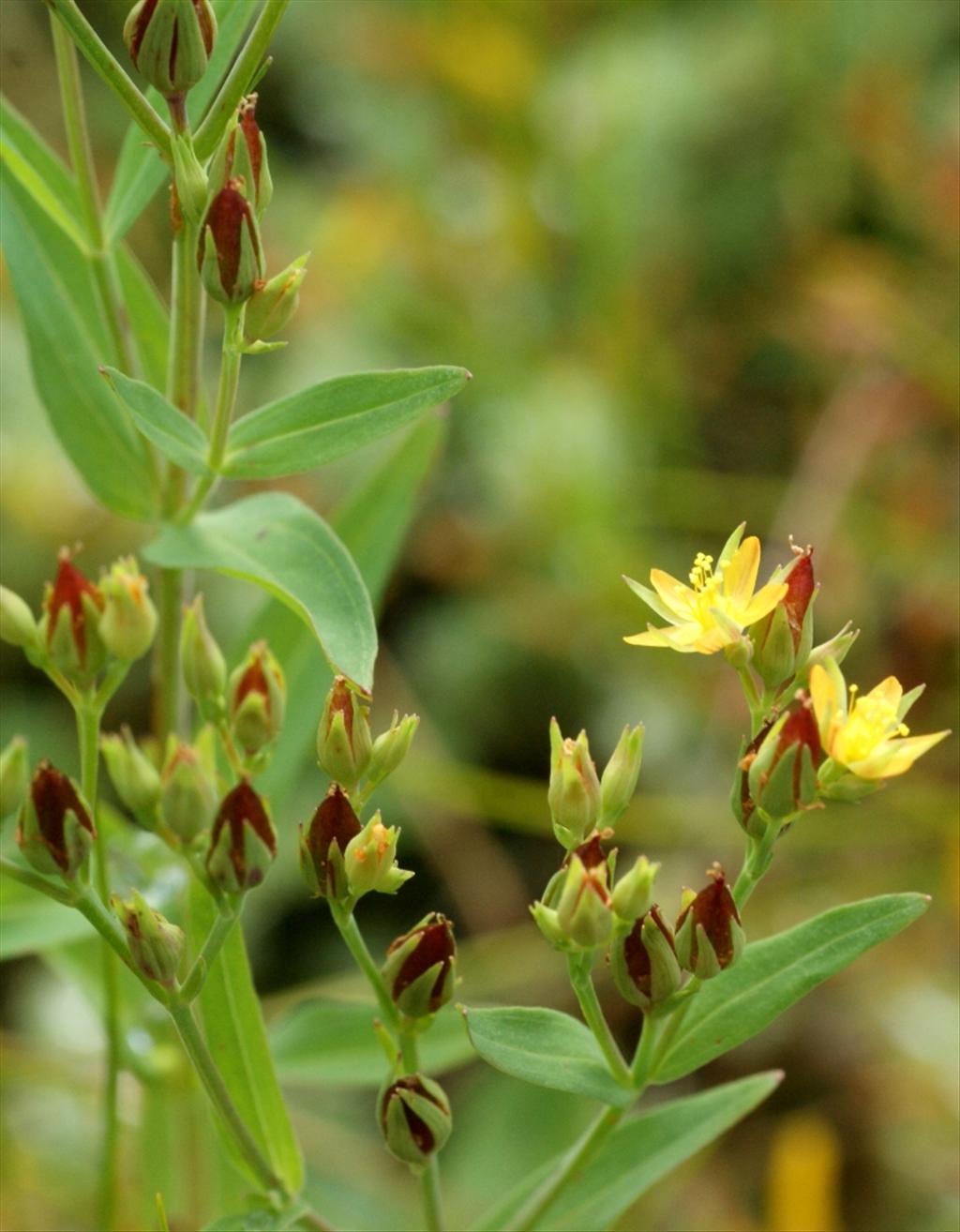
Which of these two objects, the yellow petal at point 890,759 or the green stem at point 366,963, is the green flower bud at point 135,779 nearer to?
the green stem at point 366,963

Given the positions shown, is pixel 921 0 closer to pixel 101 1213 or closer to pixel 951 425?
pixel 951 425

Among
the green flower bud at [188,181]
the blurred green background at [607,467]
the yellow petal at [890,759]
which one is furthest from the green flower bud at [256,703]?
the blurred green background at [607,467]

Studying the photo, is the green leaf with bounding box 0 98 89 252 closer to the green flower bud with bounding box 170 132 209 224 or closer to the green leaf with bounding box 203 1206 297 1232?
the green flower bud with bounding box 170 132 209 224

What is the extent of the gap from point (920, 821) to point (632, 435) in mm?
1002

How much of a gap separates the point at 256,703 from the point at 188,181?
392mm

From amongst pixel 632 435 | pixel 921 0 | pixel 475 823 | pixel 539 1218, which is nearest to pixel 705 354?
pixel 632 435

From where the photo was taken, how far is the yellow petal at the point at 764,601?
1.03 meters

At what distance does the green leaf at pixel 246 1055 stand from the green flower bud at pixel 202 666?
183 millimetres

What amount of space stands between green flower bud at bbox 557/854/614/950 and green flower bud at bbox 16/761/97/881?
0.34m

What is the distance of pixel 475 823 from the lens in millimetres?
2705

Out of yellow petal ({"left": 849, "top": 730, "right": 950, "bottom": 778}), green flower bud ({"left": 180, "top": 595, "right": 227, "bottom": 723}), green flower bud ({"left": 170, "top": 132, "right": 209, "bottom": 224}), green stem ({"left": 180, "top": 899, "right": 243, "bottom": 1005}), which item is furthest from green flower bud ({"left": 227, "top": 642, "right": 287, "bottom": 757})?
yellow petal ({"left": 849, "top": 730, "right": 950, "bottom": 778})

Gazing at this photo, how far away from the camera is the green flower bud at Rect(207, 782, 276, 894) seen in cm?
96

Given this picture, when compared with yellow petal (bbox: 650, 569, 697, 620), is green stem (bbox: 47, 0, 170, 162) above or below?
above

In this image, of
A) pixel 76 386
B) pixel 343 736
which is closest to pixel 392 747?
pixel 343 736
